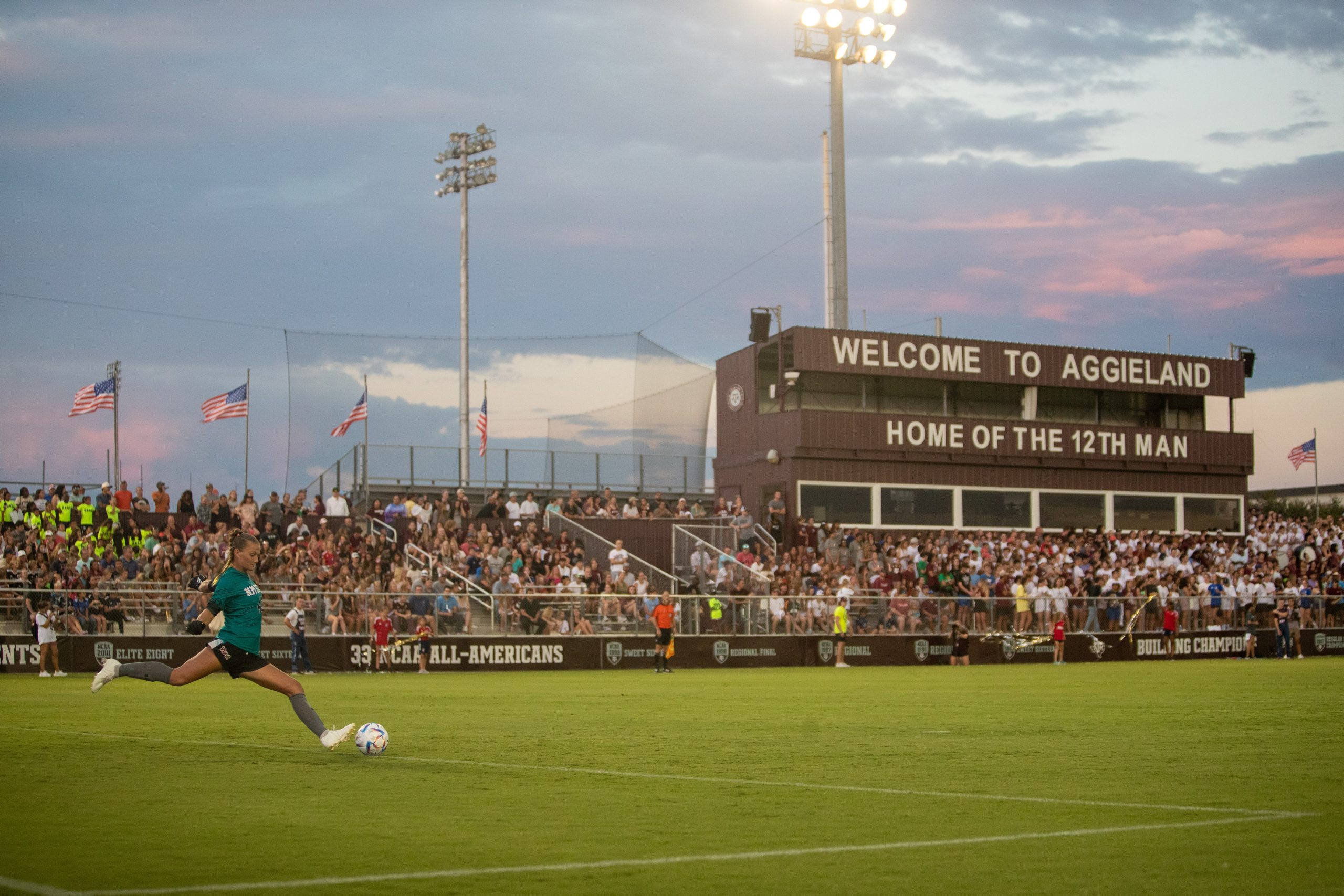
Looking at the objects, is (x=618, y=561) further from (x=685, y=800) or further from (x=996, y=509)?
(x=685, y=800)

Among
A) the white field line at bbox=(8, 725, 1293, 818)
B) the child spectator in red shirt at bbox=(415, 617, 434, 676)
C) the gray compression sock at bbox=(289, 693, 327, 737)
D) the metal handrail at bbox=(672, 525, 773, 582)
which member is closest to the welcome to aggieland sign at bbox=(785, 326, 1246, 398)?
the metal handrail at bbox=(672, 525, 773, 582)

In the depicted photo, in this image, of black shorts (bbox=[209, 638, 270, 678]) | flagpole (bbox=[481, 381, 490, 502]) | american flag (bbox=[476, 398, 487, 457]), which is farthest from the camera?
american flag (bbox=[476, 398, 487, 457])

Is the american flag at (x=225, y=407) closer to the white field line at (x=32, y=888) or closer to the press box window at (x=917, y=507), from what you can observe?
the press box window at (x=917, y=507)

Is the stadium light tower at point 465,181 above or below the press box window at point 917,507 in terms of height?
above

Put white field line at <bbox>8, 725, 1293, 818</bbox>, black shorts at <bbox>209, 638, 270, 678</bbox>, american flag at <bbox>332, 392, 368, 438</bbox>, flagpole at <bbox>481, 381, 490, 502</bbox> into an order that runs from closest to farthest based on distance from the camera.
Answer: white field line at <bbox>8, 725, 1293, 818</bbox>
black shorts at <bbox>209, 638, 270, 678</bbox>
american flag at <bbox>332, 392, 368, 438</bbox>
flagpole at <bbox>481, 381, 490, 502</bbox>

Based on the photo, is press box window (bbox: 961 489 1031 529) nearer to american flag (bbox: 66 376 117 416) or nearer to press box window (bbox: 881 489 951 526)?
press box window (bbox: 881 489 951 526)

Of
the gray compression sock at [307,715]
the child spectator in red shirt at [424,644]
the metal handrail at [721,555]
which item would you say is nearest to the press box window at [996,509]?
the metal handrail at [721,555]

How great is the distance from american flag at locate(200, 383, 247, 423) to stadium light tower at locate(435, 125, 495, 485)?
762 cm

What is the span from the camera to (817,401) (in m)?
49.1

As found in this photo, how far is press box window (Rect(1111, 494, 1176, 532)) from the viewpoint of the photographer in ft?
173

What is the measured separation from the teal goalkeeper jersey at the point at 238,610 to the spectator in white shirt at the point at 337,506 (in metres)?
29.2

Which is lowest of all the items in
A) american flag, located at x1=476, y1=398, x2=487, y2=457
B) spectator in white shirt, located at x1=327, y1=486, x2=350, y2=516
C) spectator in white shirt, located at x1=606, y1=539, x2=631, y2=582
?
spectator in white shirt, located at x1=606, y1=539, x2=631, y2=582

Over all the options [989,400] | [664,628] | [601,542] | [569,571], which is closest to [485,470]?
[601,542]

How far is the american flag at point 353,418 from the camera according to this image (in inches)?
1800
